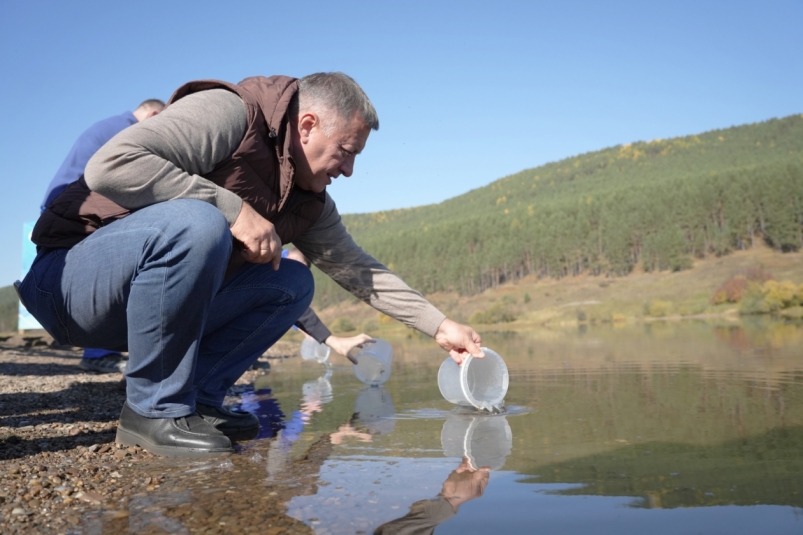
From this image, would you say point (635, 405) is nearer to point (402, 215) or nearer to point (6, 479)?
point (6, 479)

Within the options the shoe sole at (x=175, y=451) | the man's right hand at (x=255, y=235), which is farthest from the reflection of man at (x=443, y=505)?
the man's right hand at (x=255, y=235)

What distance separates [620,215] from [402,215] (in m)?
79.8

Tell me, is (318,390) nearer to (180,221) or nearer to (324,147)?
(324,147)

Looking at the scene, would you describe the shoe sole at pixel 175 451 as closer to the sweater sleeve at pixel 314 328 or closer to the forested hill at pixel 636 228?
the sweater sleeve at pixel 314 328

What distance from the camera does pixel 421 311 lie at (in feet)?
10.7

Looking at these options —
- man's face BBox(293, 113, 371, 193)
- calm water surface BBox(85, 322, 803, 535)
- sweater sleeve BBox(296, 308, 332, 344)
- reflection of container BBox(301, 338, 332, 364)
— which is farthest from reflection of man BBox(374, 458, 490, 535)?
reflection of container BBox(301, 338, 332, 364)

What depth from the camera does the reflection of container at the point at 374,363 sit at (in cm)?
528

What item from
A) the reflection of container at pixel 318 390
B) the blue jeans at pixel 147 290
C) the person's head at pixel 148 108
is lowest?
the reflection of container at pixel 318 390

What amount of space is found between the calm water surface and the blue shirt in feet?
7.63

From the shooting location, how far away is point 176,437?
226 cm

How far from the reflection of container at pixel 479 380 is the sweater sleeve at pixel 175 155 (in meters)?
1.85

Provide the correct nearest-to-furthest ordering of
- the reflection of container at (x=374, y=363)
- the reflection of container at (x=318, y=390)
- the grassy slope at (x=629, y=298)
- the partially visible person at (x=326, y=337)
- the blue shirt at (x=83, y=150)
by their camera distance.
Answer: the reflection of container at (x=318, y=390)
the partially visible person at (x=326, y=337)
the blue shirt at (x=83, y=150)
the reflection of container at (x=374, y=363)
the grassy slope at (x=629, y=298)

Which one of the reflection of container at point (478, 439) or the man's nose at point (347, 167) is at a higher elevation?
the man's nose at point (347, 167)

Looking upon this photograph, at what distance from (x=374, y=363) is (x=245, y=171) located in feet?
10.6
